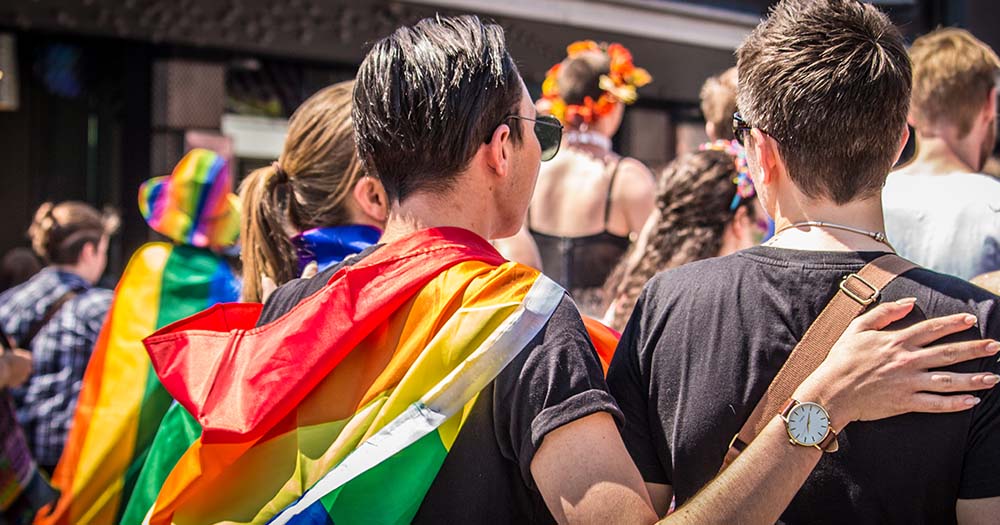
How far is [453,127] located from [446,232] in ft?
0.52

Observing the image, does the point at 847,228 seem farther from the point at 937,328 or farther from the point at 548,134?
the point at 548,134

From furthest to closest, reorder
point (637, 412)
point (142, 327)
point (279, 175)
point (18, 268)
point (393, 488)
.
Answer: point (18, 268)
point (142, 327)
point (279, 175)
point (637, 412)
point (393, 488)

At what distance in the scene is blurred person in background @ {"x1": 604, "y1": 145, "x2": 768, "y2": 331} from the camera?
9.82ft

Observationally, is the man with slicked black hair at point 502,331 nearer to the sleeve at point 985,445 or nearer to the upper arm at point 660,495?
the sleeve at point 985,445

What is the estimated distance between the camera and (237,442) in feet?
4.91

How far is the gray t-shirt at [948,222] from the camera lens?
2654 mm

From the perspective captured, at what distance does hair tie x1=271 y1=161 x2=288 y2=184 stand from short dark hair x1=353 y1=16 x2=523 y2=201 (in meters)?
0.73

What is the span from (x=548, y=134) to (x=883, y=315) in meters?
0.66

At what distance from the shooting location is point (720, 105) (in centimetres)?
317

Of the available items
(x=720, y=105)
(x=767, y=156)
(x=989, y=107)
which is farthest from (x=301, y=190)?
(x=989, y=107)

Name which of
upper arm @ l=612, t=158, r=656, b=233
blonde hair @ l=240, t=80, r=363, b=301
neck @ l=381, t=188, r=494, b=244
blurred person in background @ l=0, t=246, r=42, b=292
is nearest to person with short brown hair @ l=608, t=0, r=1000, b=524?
neck @ l=381, t=188, r=494, b=244

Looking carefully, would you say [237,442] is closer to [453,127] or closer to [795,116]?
[453,127]

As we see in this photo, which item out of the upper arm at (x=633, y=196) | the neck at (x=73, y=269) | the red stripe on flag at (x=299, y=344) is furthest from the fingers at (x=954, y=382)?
the neck at (x=73, y=269)

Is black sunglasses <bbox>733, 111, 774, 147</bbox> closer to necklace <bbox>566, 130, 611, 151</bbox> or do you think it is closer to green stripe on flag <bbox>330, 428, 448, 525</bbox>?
green stripe on flag <bbox>330, 428, 448, 525</bbox>
